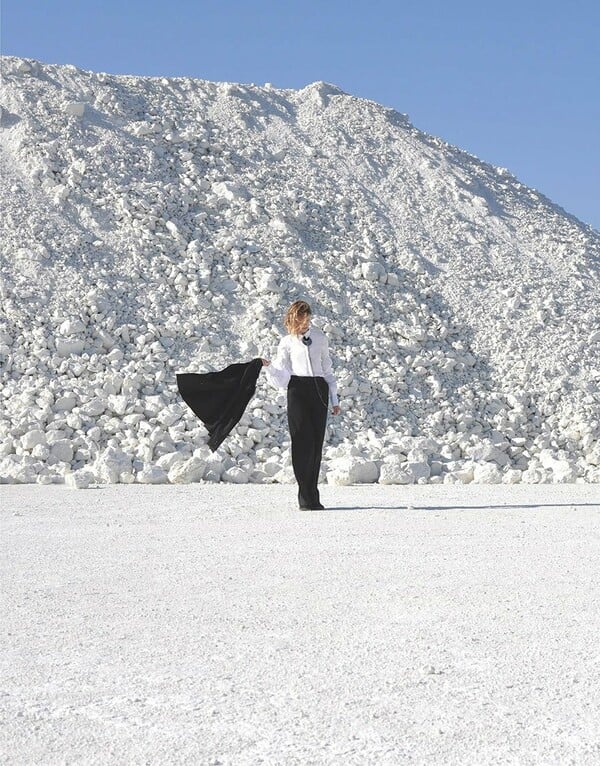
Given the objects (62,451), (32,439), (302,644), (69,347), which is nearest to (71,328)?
(69,347)

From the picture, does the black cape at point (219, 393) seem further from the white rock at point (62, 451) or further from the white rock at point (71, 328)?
the white rock at point (71, 328)

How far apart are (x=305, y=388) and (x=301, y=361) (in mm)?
233

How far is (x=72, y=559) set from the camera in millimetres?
5711

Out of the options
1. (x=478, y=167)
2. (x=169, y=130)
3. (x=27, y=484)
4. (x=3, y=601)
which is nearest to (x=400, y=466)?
(x=27, y=484)

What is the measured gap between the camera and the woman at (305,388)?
822cm

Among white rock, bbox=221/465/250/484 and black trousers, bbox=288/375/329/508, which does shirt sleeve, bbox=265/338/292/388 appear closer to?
black trousers, bbox=288/375/329/508

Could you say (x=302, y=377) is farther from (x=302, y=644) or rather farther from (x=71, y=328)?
(x=71, y=328)

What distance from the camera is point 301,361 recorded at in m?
8.26

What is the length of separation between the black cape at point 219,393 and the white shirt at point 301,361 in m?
0.61

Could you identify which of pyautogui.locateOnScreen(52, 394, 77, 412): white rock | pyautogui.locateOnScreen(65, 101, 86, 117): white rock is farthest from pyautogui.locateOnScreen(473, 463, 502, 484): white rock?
pyautogui.locateOnScreen(65, 101, 86, 117): white rock

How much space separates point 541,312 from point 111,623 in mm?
14226

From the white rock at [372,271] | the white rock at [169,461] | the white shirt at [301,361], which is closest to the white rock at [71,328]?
the white rock at [169,461]

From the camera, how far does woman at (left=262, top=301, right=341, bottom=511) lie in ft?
27.0

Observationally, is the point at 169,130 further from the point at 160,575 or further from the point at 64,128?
the point at 160,575
